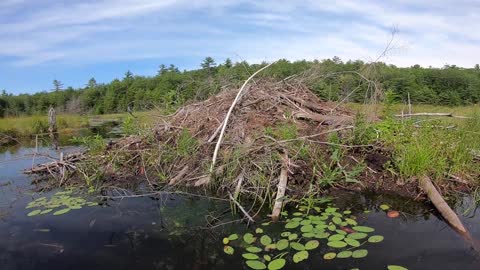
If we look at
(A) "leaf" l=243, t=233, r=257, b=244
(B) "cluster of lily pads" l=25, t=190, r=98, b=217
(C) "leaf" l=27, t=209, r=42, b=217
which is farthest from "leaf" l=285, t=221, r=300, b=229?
(C) "leaf" l=27, t=209, r=42, b=217

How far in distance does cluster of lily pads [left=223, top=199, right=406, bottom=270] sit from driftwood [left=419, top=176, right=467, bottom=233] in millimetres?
937

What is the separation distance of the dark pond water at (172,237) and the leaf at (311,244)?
2.0 inches

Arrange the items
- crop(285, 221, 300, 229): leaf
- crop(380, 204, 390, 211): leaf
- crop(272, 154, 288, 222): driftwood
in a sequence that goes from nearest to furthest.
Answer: crop(285, 221, 300, 229): leaf, crop(272, 154, 288, 222): driftwood, crop(380, 204, 390, 211): leaf

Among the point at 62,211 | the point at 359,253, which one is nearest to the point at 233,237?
the point at 359,253

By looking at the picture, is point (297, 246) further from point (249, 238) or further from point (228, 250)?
point (228, 250)

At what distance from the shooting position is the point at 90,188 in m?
5.61

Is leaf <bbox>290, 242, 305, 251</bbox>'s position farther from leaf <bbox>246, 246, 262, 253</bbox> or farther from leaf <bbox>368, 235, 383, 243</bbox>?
leaf <bbox>368, 235, 383, 243</bbox>

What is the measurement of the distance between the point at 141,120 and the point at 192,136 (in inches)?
77.7

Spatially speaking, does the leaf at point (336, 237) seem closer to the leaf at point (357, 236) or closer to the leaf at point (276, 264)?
the leaf at point (357, 236)

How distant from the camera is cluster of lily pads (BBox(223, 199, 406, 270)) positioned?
316cm

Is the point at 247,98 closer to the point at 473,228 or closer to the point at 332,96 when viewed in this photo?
the point at 332,96

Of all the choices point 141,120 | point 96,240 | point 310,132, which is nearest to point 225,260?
point 96,240

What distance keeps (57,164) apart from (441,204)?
19.6 feet

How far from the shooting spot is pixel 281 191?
4.33 metres
